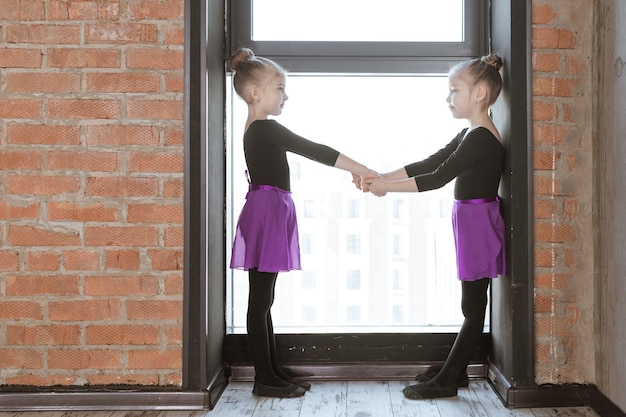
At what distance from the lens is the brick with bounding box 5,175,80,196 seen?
86.6 inches

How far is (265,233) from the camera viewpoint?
2281mm

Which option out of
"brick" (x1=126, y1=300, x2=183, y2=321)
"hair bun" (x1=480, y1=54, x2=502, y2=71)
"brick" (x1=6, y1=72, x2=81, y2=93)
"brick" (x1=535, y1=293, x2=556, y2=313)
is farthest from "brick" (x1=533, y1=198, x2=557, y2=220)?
"brick" (x1=6, y1=72, x2=81, y2=93)

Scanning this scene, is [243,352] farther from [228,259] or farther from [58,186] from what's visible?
[58,186]

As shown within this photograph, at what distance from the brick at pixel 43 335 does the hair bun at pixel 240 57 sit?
1.09 m

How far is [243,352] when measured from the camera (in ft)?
8.44

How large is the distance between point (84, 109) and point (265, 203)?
701 mm

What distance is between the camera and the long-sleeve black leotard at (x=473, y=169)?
2252 millimetres

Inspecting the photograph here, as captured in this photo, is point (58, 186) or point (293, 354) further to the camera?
point (293, 354)

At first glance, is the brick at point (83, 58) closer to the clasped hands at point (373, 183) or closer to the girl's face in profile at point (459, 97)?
the clasped hands at point (373, 183)

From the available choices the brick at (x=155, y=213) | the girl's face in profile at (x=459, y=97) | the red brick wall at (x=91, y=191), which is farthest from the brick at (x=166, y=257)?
the girl's face in profile at (x=459, y=97)

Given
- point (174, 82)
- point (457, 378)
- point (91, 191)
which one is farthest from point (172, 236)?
point (457, 378)

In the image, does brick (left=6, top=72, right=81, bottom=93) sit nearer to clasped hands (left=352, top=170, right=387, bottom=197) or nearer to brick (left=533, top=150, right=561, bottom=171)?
clasped hands (left=352, top=170, right=387, bottom=197)

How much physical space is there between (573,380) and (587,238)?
497mm

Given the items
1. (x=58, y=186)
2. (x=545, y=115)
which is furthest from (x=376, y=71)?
(x=58, y=186)
